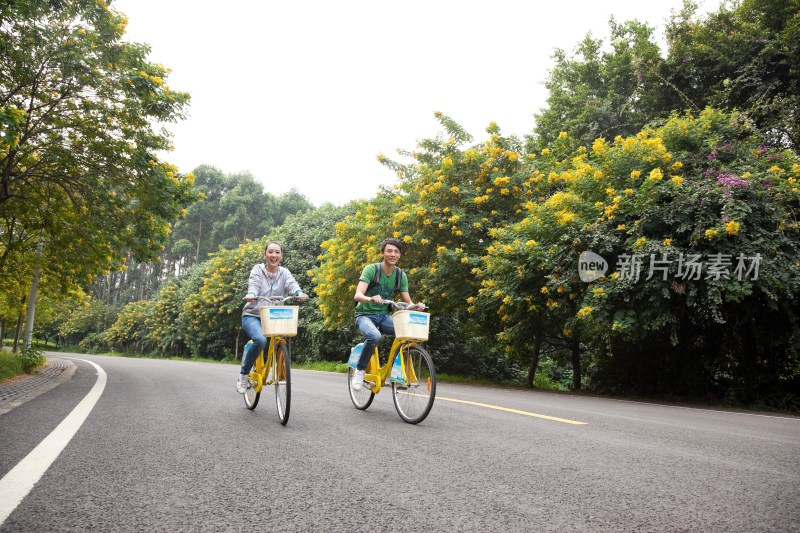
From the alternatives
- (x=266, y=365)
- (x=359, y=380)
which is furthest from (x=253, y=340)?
(x=359, y=380)

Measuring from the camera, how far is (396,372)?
19.5ft

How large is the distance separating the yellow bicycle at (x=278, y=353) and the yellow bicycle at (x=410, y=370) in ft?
3.53

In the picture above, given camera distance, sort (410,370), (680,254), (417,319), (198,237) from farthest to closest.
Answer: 1. (198,237)
2. (680,254)
3. (410,370)
4. (417,319)

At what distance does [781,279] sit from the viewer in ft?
32.6

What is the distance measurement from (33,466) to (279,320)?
250cm

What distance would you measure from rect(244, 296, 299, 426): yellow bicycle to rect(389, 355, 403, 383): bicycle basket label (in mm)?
1108

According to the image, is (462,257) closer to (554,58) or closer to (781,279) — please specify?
(781,279)

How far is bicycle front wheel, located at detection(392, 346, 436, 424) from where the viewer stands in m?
5.48

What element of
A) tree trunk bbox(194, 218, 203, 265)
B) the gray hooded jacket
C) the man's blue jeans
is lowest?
the man's blue jeans

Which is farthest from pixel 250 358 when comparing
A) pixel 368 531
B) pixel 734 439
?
pixel 734 439

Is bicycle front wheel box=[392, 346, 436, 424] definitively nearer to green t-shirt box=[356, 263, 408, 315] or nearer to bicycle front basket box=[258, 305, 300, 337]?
green t-shirt box=[356, 263, 408, 315]

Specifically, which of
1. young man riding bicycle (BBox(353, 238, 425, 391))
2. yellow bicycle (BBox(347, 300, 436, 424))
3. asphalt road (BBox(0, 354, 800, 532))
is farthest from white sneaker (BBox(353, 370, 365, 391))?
asphalt road (BBox(0, 354, 800, 532))

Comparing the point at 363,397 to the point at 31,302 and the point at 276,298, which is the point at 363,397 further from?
the point at 31,302

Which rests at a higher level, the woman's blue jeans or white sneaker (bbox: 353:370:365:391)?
the woman's blue jeans
